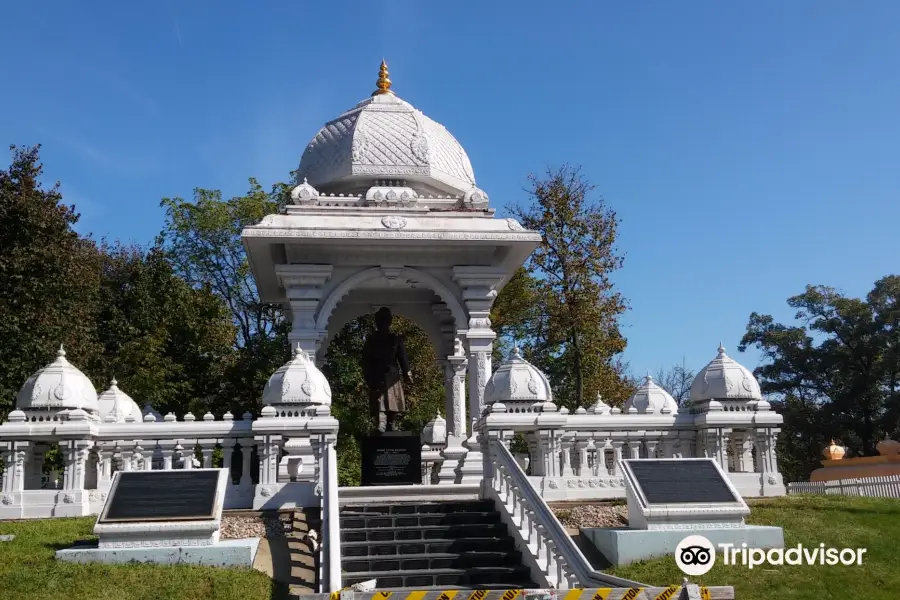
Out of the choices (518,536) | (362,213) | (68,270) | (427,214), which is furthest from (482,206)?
(68,270)

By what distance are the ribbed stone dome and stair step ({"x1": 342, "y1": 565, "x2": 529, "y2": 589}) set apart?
958cm

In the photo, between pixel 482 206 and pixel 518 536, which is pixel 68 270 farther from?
pixel 518 536

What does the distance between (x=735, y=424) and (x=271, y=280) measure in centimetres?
964

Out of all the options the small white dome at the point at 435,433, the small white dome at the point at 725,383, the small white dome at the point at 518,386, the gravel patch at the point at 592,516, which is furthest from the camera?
the small white dome at the point at 435,433

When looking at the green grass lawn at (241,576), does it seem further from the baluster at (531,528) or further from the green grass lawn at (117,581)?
the baluster at (531,528)

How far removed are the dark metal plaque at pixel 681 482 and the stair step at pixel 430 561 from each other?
6.01 feet

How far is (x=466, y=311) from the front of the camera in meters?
17.1

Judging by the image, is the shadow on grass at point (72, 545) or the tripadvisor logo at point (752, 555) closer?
the tripadvisor logo at point (752, 555)

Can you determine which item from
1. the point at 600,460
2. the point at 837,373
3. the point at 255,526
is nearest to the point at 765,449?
the point at 600,460

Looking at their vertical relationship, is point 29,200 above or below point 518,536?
Result: above

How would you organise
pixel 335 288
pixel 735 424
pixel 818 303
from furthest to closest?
pixel 818 303 < pixel 335 288 < pixel 735 424

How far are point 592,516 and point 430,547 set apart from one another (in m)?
2.48

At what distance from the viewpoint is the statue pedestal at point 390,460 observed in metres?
16.0

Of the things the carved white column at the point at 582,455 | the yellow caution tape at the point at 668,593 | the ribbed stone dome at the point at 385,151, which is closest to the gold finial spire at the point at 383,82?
the ribbed stone dome at the point at 385,151
